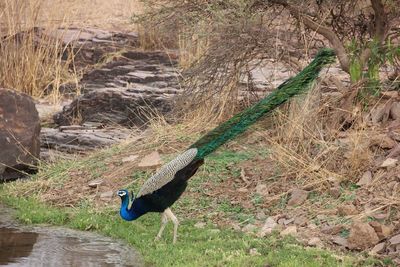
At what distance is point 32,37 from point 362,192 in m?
7.62

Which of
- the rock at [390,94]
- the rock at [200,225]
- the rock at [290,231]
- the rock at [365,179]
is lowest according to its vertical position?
the rock at [200,225]

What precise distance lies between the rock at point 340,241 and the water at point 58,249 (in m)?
1.73

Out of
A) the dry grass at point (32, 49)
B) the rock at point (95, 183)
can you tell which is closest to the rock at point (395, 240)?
the rock at point (95, 183)

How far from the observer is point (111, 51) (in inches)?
699

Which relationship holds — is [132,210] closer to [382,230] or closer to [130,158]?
[382,230]

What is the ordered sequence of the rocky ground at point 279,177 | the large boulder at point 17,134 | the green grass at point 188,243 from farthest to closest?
1. the large boulder at point 17,134
2. the rocky ground at point 279,177
3. the green grass at point 188,243

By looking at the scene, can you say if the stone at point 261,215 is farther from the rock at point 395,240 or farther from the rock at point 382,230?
the rock at point 395,240

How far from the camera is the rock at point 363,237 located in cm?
713

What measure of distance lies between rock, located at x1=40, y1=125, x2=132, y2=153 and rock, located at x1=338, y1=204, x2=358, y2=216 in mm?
4480

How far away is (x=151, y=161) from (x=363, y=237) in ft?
10.8

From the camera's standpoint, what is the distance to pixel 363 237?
714 cm

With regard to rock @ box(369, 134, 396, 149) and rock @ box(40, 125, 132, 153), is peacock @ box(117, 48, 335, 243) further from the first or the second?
rock @ box(40, 125, 132, 153)

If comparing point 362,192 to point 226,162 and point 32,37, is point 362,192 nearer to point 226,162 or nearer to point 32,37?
point 226,162

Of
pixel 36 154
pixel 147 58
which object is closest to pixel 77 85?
pixel 147 58
